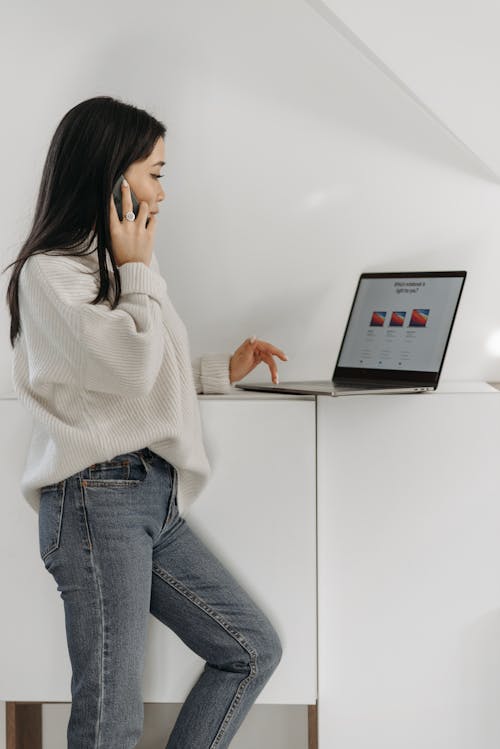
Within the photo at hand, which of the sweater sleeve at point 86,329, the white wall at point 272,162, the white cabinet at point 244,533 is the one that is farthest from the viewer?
the white wall at point 272,162

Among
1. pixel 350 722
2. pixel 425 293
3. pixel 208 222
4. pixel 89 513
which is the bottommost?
pixel 350 722

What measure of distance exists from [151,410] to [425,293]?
2.13 ft

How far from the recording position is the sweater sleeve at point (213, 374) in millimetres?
1678

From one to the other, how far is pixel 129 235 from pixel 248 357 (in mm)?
411

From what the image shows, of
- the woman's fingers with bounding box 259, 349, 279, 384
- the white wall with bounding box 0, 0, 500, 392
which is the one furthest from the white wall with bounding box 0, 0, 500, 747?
the woman's fingers with bounding box 259, 349, 279, 384

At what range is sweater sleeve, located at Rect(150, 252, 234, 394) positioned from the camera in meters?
1.68

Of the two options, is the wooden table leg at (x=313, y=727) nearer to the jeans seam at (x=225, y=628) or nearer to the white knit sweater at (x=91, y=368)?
the jeans seam at (x=225, y=628)

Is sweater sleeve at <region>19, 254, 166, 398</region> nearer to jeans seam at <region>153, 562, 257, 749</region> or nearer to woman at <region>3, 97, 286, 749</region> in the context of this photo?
woman at <region>3, 97, 286, 749</region>

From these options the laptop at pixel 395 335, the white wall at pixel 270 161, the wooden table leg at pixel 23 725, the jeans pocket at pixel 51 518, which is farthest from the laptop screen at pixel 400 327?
the wooden table leg at pixel 23 725

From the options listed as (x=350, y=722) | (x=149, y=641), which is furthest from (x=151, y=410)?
(x=350, y=722)

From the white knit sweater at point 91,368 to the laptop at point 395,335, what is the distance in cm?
29

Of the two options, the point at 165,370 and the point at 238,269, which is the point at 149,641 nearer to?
the point at 165,370

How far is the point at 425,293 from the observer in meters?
1.72

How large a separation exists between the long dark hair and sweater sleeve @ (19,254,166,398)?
0.03 metres
